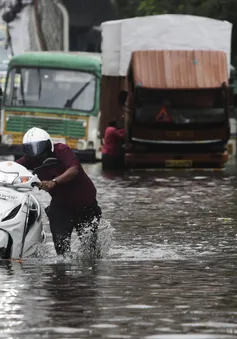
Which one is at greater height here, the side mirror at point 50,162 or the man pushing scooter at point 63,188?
the side mirror at point 50,162

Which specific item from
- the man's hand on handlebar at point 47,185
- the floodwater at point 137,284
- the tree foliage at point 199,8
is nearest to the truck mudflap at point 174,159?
the tree foliage at point 199,8

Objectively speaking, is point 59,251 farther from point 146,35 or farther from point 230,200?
point 146,35

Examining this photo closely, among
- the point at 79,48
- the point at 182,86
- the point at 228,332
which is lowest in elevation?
the point at 79,48

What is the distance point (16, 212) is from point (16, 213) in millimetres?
12

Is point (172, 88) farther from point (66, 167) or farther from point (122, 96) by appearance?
point (66, 167)

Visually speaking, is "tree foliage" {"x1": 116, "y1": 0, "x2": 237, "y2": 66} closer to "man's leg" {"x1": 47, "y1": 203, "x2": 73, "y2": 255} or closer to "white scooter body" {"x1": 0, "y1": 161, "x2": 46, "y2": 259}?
"man's leg" {"x1": 47, "y1": 203, "x2": 73, "y2": 255}

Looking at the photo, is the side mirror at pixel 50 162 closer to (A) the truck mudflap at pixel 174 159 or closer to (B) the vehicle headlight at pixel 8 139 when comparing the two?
(A) the truck mudflap at pixel 174 159

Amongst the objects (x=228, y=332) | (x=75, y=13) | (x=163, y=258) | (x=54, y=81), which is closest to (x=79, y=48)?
(x=75, y=13)

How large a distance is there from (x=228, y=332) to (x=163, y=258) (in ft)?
17.3

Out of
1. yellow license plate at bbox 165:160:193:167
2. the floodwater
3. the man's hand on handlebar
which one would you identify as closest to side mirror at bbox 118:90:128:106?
yellow license plate at bbox 165:160:193:167

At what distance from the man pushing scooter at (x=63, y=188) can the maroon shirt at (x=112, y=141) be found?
21525mm

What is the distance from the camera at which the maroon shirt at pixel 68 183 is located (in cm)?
1350

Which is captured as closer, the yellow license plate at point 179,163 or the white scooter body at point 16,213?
the white scooter body at point 16,213

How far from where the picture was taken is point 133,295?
10.7 meters
